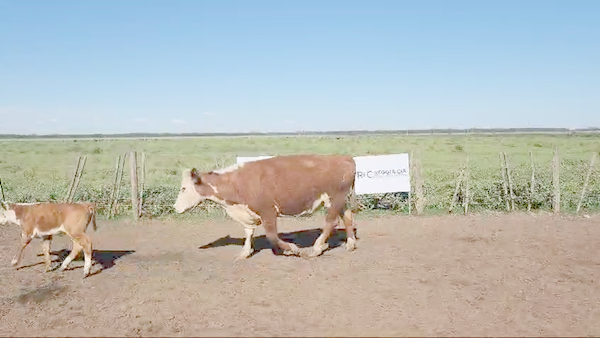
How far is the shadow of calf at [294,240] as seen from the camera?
1156 centimetres

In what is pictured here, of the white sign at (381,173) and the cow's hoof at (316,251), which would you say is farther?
the white sign at (381,173)

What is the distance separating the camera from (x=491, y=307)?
23.6 feet

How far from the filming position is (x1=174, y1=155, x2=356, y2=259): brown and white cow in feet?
33.6

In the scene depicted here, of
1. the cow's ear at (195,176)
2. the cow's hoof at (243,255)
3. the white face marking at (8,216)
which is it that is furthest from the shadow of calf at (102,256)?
the cow's hoof at (243,255)

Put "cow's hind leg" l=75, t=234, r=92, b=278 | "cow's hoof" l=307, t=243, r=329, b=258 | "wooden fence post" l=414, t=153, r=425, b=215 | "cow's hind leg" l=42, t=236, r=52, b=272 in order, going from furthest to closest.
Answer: "wooden fence post" l=414, t=153, r=425, b=215, "cow's hoof" l=307, t=243, r=329, b=258, "cow's hind leg" l=42, t=236, r=52, b=272, "cow's hind leg" l=75, t=234, r=92, b=278

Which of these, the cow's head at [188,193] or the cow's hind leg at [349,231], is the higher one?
the cow's head at [188,193]

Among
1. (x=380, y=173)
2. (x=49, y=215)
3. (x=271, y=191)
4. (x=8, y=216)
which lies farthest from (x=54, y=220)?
(x=380, y=173)

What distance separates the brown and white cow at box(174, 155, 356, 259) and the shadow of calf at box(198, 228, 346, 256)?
32.0 inches

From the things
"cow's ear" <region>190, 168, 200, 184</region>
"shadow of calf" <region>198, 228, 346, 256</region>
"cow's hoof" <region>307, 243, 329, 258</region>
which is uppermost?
"cow's ear" <region>190, 168, 200, 184</region>

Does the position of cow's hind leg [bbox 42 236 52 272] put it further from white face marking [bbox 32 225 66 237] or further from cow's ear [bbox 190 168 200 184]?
cow's ear [bbox 190 168 200 184]

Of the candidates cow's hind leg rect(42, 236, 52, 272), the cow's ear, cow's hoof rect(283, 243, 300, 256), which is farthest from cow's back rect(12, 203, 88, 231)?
cow's hoof rect(283, 243, 300, 256)

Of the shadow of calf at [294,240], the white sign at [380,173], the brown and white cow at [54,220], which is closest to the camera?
the brown and white cow at [54,220]

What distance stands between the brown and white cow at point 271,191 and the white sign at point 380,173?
4804mm

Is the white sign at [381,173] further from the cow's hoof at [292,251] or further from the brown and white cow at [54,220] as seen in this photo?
the brown and white cow at [54,220]
